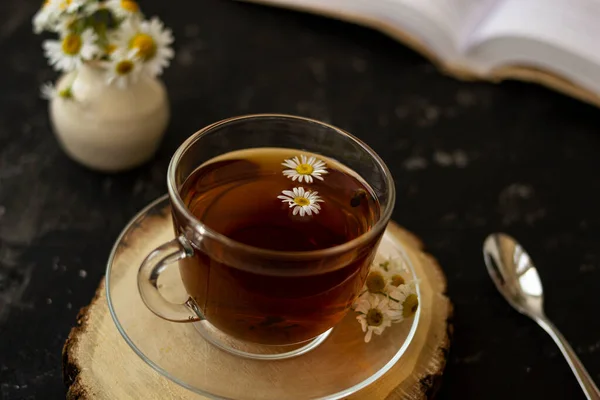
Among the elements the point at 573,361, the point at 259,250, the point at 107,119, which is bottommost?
the point at 107,119

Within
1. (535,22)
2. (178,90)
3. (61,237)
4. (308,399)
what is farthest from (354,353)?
(535,22)

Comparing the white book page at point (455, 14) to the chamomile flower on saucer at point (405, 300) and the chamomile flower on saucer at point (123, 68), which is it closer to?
the chamomile flower on saucer at point (123, 68)

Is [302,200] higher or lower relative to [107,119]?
higher

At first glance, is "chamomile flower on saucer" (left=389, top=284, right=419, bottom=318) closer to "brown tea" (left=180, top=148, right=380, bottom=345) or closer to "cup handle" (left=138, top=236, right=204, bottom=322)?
"brown tea" (left=180, top=148, right=380, bottom=345)

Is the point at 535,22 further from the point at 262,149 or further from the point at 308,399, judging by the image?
the point at 308,399

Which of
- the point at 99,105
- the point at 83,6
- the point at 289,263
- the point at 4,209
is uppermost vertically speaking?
the point at 289,263

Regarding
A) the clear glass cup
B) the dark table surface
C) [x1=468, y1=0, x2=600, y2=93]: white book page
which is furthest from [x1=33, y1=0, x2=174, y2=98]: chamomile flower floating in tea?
[x1=468, y1=0, x2=600, y2=93]: white book page

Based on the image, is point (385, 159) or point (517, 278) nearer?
point (517, 278)

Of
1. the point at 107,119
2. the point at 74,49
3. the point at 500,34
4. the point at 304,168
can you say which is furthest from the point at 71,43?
the point at 500,34

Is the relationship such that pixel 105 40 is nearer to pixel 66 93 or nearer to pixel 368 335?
pixel 66 93
